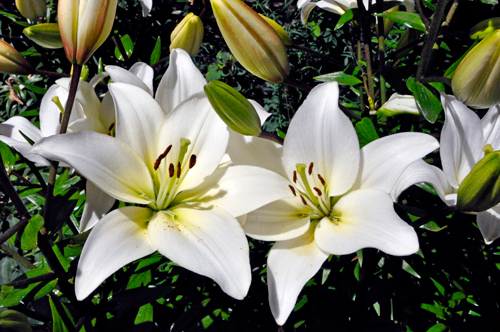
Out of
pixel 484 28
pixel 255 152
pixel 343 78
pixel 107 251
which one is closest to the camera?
pixel 107 251

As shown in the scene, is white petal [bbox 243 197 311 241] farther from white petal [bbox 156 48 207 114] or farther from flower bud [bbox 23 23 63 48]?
flower bud [bbox 23 23 63 48]

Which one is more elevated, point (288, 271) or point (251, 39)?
point (251, 39)

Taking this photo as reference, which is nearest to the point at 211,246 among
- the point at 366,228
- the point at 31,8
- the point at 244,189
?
the point at 244,189

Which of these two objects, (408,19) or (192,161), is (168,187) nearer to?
(192,161)

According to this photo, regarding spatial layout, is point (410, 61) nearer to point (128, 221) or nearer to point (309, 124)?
point (309, 124)

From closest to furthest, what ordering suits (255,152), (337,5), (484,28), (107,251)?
(107,251) → (255,152) → (484,28) → (337,5)

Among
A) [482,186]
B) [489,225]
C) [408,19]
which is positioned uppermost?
[408,19]

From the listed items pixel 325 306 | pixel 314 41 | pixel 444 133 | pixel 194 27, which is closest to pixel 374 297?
pixel 325 306
